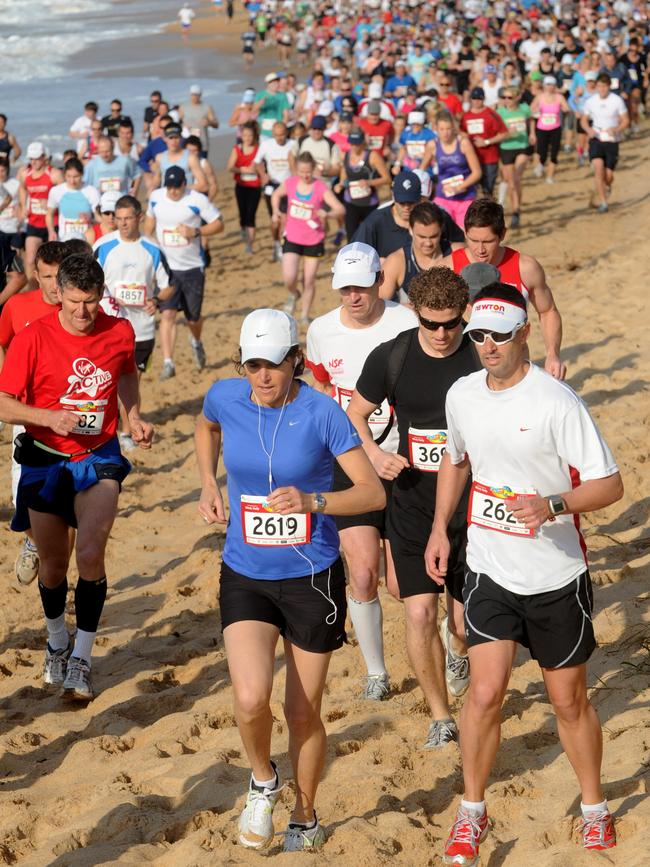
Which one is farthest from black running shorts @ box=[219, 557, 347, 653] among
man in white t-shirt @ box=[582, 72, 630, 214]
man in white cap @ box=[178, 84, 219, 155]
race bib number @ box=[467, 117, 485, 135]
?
man in white cap @ box=[178, 84, 219, 155]

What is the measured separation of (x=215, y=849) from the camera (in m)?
4.83

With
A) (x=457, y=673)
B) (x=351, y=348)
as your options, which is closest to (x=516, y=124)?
(x=351, y=348)

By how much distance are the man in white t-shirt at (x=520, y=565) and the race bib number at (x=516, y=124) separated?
1459 centimetres

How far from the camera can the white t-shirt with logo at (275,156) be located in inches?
678

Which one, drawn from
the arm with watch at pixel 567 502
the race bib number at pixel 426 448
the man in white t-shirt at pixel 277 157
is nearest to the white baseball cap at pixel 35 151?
the man in white t-shirt at pixel 277 157

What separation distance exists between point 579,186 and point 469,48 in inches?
498

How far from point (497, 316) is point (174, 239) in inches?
313

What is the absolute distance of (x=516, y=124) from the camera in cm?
1862

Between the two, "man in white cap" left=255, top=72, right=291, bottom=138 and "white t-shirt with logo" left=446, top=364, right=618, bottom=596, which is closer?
"white t-shirt with logo" left=446, top=364, right=618, bottom=596

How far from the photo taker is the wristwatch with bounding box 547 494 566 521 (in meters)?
4.28

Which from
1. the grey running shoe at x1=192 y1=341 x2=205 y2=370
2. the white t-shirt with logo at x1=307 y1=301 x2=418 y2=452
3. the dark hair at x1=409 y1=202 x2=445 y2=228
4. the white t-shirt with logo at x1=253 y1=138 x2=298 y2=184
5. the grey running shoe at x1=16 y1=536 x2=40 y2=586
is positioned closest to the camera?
the white t-shirt with logo at x1=307 y1=301 x2=418 y2=452

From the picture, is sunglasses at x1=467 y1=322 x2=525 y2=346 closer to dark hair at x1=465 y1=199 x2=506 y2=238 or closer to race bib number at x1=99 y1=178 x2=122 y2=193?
dark hair at x1=465 y1=199 x2=506 y2=238

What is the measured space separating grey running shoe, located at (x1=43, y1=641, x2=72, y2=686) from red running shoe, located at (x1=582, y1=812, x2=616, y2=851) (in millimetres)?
3054

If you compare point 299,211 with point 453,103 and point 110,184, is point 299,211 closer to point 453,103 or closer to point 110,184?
point 110,184
